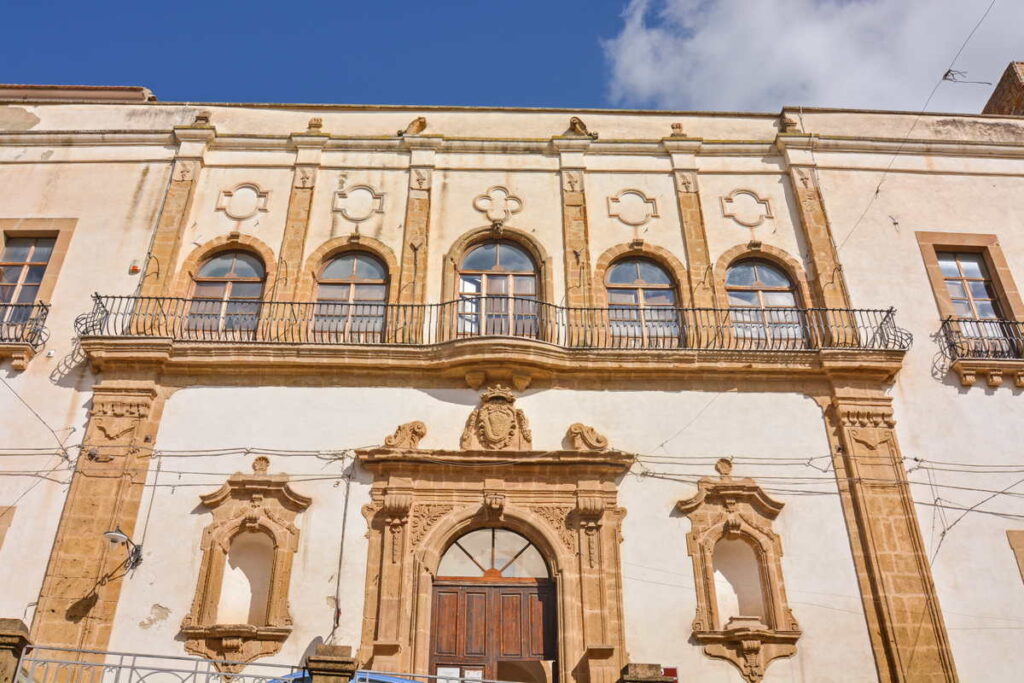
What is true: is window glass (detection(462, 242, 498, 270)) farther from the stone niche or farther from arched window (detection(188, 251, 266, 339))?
arched window (detection(188, 251, 266, 339))

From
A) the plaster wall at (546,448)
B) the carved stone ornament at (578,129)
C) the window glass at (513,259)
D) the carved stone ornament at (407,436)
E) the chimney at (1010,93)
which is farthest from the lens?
the chimney at (1010,93)

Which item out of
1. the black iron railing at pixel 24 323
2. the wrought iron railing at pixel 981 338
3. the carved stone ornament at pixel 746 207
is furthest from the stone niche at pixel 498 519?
the wrought iron railing at pixel 981 338

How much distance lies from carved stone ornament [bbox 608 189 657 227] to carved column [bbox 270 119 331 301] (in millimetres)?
4713

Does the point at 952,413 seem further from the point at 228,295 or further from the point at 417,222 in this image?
the point at 228,295

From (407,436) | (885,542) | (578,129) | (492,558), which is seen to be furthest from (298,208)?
(885,542)

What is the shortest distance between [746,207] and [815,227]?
1.09 m

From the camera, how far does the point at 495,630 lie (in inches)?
411

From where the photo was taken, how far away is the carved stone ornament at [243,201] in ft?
45.5

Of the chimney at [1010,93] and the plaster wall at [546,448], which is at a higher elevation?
the chimney at [1010,93]

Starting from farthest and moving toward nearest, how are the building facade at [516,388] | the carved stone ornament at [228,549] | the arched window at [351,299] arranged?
the arched window at [351,299], the building facade at [516,388], the carved stone ornament at [228,549]

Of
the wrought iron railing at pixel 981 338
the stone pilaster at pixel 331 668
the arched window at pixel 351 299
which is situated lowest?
the stone pilaster at pixel 331 668

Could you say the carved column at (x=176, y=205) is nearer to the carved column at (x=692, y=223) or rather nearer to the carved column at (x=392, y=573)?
the carved column at (x=392, y=573)

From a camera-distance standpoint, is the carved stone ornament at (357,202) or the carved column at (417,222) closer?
the carved column at (417,222)

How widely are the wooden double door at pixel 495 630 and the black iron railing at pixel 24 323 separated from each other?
6.62 meters
